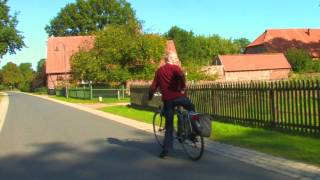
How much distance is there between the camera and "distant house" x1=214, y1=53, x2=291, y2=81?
8019 cm

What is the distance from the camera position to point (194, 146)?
945 cm

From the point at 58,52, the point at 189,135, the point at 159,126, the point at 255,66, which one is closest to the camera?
the point at 189,135

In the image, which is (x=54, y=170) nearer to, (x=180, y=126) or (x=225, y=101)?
(x=180, y=126)

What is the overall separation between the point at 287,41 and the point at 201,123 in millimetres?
99621

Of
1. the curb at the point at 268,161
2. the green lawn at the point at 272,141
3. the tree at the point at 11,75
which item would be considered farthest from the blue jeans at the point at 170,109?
the tree at the point at 11,75

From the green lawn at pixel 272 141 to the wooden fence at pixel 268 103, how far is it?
41cm

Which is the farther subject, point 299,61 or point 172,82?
point 299,61

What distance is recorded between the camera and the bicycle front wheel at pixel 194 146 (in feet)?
30.3

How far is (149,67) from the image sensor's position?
156 feet

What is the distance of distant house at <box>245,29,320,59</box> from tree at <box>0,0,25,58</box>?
51.3 meters

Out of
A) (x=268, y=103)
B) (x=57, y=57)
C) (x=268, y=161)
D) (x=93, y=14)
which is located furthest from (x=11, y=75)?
(x=268, y=161)

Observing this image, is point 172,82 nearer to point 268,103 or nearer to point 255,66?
point 268,103

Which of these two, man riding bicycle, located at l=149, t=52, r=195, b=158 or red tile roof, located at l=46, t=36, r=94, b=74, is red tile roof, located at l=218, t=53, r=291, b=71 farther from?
man riding bicycle, located at l=149, t=52, r=195, b=158

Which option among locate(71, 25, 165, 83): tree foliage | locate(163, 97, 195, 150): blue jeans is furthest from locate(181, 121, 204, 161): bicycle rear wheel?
locate(71, 25, 165, 83): tree foliage
